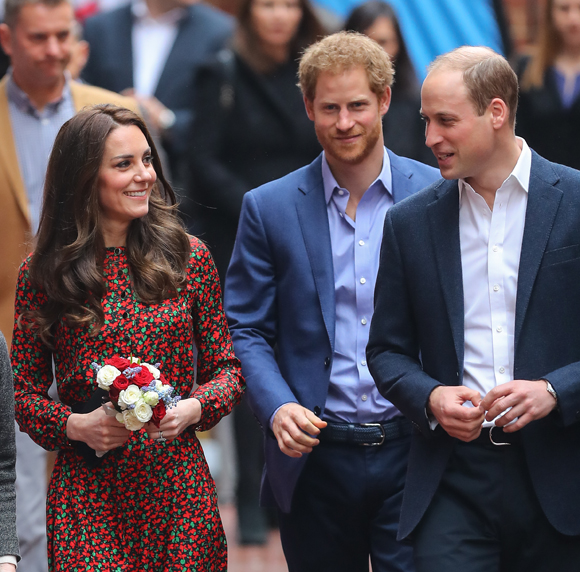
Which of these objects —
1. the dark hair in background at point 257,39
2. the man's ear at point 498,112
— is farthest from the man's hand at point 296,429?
the dark hair in background at point 257,39

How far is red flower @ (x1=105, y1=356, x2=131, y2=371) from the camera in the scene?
12.9 feet

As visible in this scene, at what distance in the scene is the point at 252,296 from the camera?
4883 mm

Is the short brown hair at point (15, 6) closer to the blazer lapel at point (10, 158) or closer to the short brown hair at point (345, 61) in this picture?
the blazer lapel at point (10, 158)

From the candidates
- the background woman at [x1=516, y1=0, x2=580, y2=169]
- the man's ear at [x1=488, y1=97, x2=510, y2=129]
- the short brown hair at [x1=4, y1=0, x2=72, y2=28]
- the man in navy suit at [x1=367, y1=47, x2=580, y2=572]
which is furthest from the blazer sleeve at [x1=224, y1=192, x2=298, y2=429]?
the background woman at [x1=516, y1=0, x2=580, y2=169]

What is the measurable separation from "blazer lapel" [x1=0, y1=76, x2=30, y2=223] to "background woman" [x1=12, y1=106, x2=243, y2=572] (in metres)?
1.66

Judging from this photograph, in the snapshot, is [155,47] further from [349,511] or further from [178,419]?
[178,419]

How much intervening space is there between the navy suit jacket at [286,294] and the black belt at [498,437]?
0.82m

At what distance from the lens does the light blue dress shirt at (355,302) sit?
187 inches

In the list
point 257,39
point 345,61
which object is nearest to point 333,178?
point 345,61

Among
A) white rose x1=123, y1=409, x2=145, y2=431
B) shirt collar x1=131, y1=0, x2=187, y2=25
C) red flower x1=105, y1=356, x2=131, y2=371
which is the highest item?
shirt collar x1=131, y1=0, x2=187, y2=25

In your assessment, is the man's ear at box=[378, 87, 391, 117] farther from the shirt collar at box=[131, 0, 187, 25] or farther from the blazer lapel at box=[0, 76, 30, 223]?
the shirt collar at box=[131, 0, 187, 25]

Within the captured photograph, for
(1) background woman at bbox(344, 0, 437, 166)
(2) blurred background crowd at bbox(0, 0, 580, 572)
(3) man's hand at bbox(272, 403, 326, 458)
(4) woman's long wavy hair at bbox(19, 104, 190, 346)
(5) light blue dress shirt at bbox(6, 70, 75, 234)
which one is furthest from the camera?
(2) blurred background crowd at bbox(0, 0, 580, 572)

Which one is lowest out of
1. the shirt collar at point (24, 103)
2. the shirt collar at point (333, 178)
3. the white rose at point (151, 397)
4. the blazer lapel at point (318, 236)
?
the white rose at point (151, 397)

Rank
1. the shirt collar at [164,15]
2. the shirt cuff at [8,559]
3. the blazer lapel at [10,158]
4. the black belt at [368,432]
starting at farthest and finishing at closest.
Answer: the shirt collar at [164,15] < the blazer lapel at [10,158] < the black belt at [368,432] < the shirt cuff at [8,559]
